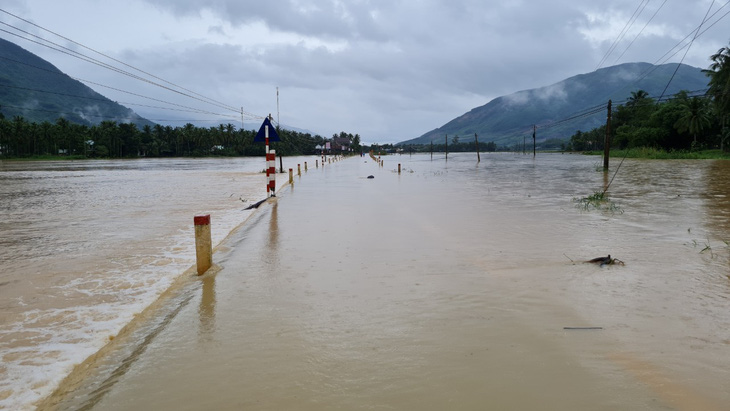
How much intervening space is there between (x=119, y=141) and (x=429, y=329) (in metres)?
133

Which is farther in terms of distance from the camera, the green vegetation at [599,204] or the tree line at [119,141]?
the tree line at [119,141]

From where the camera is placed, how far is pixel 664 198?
53.2 ft

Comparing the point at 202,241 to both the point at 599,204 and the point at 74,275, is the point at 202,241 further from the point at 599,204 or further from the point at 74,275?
the point at 599,204

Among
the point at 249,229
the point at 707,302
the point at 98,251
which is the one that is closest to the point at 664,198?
the point at 707,302

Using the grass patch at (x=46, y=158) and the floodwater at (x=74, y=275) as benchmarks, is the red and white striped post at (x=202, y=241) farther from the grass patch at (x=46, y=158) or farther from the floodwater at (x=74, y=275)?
the grass patch at (x=46, y=158)

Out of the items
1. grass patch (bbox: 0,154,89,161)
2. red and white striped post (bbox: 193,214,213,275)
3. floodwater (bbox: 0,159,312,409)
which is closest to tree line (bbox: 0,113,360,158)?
grass patch (bbox: 0,154,89,161)

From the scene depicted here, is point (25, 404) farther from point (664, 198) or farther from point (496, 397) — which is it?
point (664, 198)

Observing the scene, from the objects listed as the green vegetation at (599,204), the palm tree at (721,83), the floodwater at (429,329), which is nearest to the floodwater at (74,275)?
the floodwater at (429,329)

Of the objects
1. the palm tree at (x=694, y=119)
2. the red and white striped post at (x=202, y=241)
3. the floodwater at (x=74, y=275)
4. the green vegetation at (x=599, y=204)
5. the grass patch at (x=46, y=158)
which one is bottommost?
the floodwater at (x=74, y=275)

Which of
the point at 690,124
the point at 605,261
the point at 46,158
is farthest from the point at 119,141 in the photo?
the point at 605,261

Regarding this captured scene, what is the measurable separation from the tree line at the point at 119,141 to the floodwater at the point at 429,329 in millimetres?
88976

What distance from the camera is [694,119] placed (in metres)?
69.7

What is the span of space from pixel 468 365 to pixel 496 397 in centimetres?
49

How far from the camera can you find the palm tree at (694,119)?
69875mm
